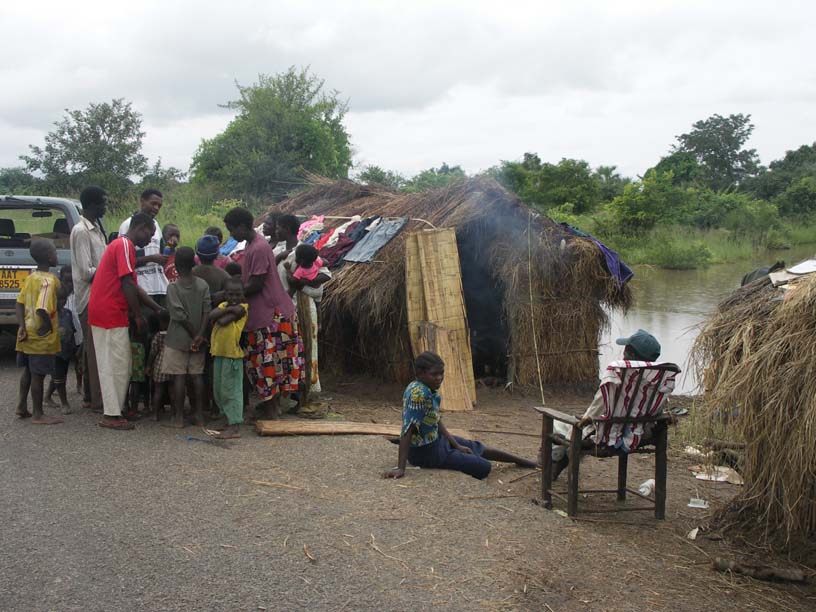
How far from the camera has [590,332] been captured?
10.3 m

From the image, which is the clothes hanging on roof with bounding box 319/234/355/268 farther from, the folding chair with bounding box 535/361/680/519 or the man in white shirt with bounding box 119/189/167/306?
the folding chair with bounding box 535/361/680/519

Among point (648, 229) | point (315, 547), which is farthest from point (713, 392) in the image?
point (648, 229)

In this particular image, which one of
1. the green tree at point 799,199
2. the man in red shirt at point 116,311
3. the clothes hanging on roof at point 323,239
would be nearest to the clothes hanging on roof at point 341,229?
the clothes hanging on roof at point 323,239

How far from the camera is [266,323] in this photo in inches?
254

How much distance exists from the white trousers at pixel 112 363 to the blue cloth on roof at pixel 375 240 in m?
3.78

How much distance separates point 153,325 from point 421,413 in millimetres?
2746

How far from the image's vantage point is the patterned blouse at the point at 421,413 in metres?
5.24

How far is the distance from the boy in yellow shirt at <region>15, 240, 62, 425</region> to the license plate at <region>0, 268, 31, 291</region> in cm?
276

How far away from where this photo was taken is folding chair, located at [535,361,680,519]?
4.59m

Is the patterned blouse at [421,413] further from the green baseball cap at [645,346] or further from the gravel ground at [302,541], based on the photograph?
the green baseball cap at [645,346]

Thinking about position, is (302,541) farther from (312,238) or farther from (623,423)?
(312,238)

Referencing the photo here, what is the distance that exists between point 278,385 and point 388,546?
2.80 meters

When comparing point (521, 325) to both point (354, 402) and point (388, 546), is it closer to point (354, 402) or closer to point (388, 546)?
point (354, 402)

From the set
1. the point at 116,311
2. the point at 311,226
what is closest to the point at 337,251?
the point at 311,226
